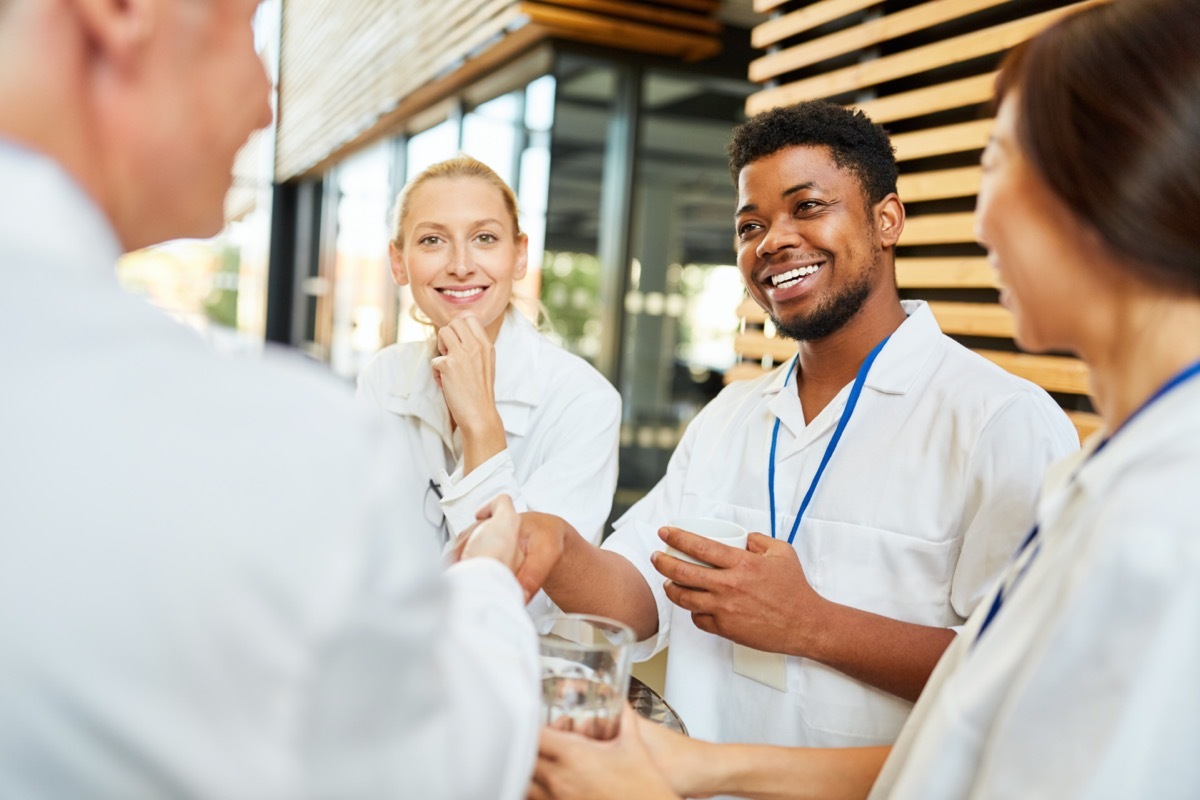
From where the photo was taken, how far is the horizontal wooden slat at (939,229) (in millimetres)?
2576

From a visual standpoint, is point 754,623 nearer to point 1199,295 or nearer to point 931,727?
point 931,727

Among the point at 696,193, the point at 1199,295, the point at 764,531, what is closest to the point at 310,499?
the point at 1199,295

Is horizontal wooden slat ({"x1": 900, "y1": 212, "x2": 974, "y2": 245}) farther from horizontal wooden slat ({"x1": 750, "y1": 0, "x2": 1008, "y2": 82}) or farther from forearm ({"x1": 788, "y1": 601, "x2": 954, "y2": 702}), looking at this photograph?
forearm ({"x1": 788, "y1": 601, "x2": 954, "y2": 702})

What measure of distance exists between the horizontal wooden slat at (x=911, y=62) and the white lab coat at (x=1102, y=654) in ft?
4.87

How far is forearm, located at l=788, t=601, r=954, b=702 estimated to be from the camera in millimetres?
1561

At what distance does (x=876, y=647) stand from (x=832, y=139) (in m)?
1.04

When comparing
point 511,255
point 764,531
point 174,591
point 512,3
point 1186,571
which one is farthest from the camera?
point 512,3

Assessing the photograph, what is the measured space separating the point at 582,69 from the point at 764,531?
387 centimetres

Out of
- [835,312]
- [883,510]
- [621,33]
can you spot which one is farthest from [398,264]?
[621,33]

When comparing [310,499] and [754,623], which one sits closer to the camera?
[310,499]

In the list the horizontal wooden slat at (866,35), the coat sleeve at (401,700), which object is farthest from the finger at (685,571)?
the horizontal wooden slat at (866,35)

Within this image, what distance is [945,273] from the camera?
2615mm

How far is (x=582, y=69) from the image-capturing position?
16.9ft

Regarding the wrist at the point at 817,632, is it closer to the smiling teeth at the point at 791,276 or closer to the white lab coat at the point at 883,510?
the white lab coat at the point at 883,510
